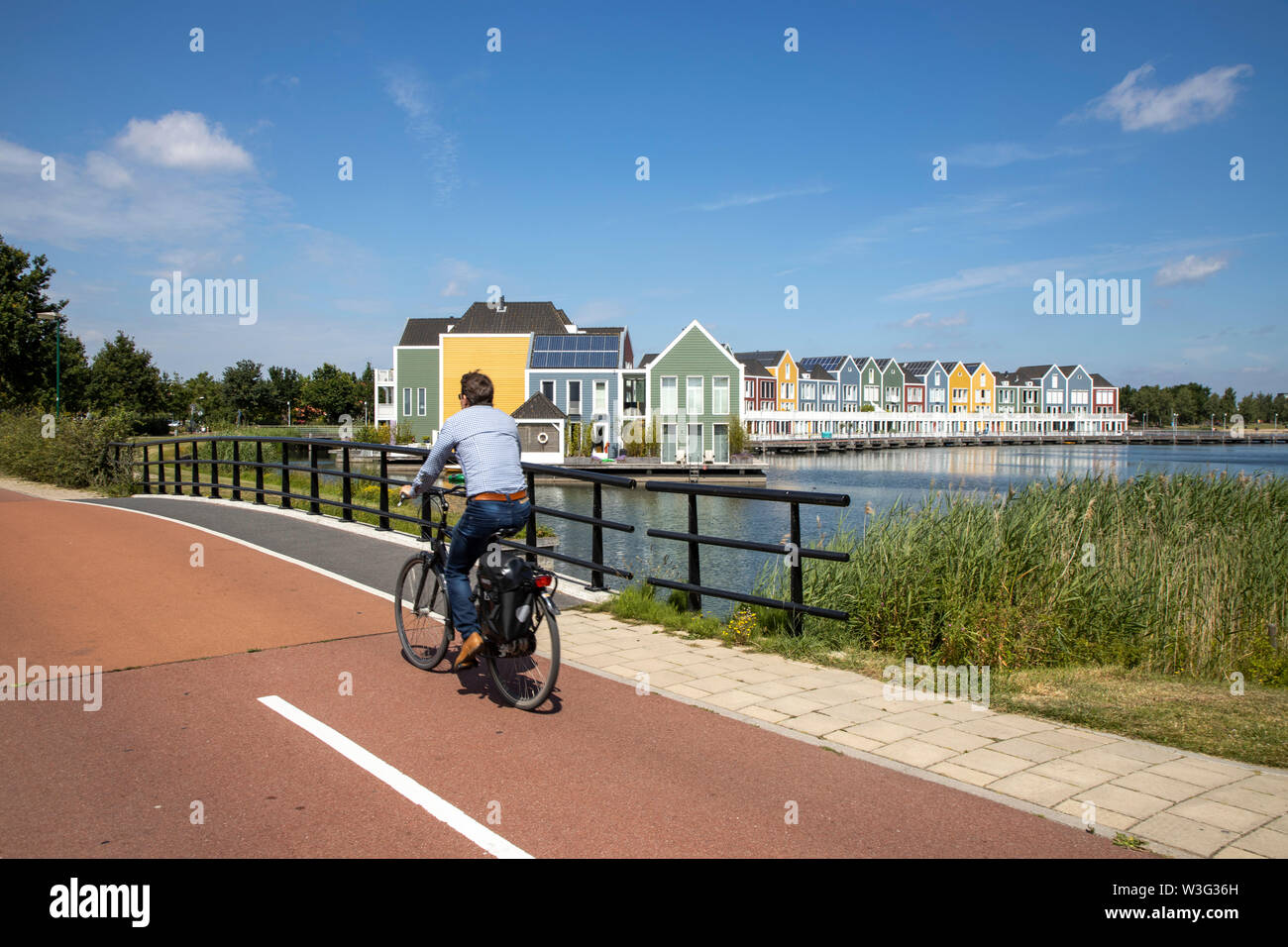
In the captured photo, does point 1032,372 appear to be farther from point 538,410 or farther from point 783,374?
point 538,410

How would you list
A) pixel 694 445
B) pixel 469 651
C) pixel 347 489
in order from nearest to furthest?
pixel 469 651 < pixel 347 489 < pixel 694 445

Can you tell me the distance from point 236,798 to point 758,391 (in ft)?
306

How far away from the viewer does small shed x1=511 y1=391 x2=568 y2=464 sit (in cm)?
5225

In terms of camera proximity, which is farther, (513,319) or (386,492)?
(513,319)

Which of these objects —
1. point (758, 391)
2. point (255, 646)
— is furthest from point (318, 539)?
point (758, 391)

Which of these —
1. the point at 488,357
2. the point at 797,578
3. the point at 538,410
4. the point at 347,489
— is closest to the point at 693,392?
the point at 538,410

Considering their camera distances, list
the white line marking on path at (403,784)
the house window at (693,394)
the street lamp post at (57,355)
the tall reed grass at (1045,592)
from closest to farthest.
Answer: the white line marking on path at (403,784)
the tall reed grass at (1045,592)
the street lamp post at (57,355)
the house window at (693,394)

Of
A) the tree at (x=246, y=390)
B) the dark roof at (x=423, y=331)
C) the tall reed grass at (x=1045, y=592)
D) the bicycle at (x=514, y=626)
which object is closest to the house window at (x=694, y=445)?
the dark roof at (x=423, y=331)

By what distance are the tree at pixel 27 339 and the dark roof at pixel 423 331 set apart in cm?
1999

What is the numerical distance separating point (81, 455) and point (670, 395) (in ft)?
126

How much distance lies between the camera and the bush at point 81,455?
2214 cm

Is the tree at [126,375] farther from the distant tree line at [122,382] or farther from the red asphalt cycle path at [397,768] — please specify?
the red asphalt cycle path at [397,768]

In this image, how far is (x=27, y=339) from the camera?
163ft
